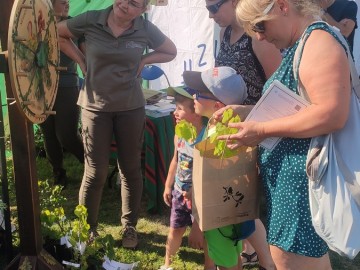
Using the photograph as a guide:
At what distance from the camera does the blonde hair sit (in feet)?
5.06

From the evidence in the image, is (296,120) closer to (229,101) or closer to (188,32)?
(229,101)

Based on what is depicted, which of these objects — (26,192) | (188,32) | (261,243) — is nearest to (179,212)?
(261,243)

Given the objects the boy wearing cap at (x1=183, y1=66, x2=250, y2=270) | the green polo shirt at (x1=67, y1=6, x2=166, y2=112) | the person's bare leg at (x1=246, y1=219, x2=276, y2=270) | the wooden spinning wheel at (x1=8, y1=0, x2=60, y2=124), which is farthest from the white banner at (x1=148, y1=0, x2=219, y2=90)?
the wooden spinning wheel at (x1=8, y1=0, x2=60, y2=124)

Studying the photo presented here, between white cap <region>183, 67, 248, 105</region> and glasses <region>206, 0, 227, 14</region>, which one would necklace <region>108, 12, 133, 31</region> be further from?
white cap <region>183, 67, 248, 105</region>

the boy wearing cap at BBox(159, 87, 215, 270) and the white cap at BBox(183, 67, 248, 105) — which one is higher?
the white cap at BBox(183, 67, 248, 105)

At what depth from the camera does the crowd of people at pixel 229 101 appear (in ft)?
4.94

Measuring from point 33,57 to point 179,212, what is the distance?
1.16m

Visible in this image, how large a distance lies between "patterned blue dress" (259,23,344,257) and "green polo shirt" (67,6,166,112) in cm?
118

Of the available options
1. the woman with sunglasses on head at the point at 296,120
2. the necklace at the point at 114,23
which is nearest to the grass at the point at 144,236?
the woman with sunglasses on head at the point at 296,120

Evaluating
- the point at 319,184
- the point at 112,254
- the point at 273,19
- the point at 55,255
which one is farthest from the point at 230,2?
the point at 55,255

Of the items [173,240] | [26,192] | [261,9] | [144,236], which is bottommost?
[144,236]

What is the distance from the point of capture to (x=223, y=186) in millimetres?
1846

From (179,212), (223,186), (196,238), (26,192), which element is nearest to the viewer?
(223,186)

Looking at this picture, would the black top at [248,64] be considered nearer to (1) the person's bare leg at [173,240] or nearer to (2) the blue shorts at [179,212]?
(2) the blue shorts at [179,212]
